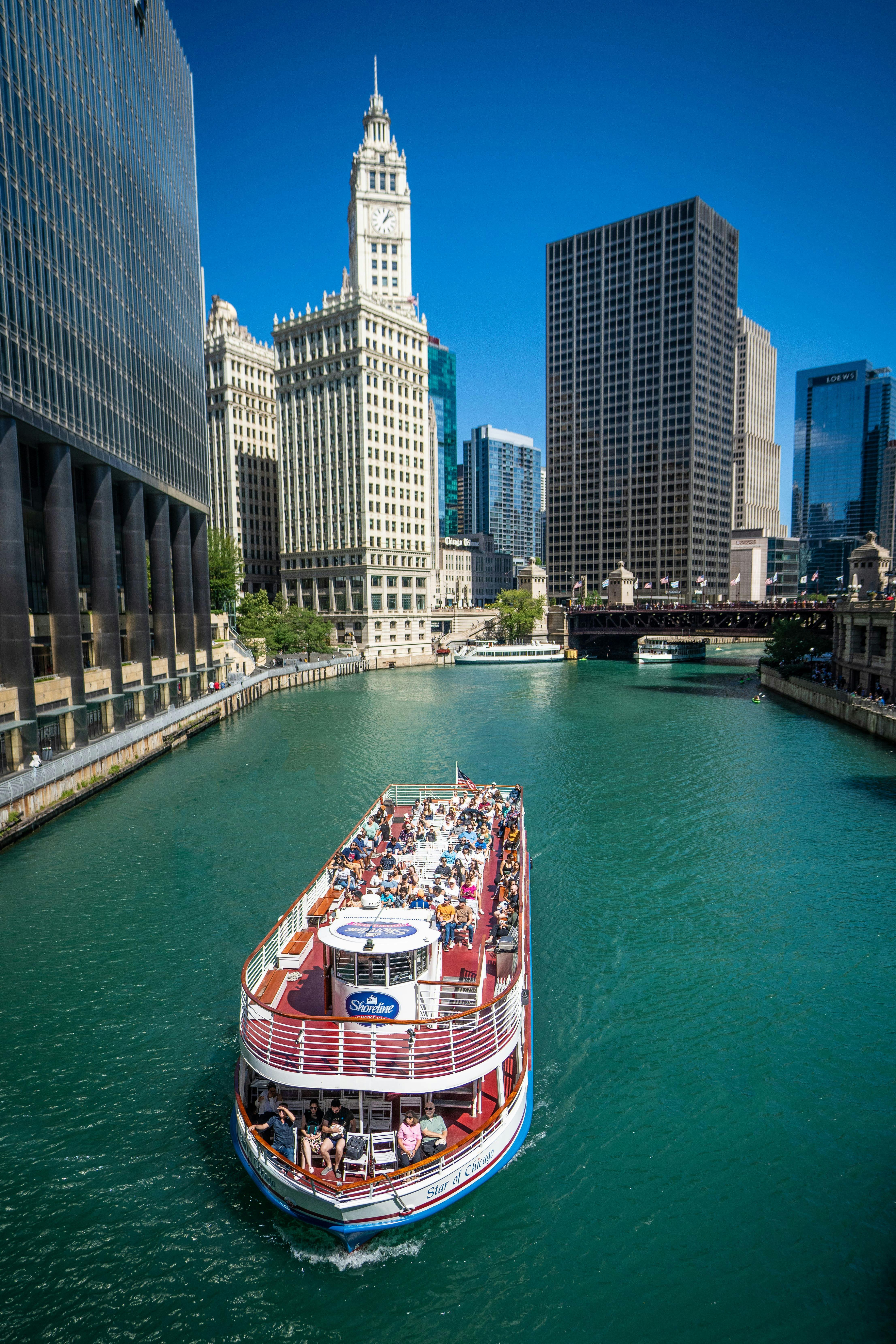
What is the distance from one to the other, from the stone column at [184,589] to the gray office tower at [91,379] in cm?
23

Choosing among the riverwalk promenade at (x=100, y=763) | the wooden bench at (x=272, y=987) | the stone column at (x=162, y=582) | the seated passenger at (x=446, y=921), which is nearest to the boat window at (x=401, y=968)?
the wooden bench at (x=272, y=987)

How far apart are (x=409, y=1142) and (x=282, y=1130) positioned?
278cm

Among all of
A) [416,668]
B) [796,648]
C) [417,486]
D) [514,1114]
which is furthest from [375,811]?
[417,486]

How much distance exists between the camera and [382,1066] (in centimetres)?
1656

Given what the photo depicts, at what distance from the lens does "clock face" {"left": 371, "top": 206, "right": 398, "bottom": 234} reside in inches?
7101

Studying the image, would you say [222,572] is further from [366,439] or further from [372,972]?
[372,972]

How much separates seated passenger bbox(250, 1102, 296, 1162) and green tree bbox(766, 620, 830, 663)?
109204mm

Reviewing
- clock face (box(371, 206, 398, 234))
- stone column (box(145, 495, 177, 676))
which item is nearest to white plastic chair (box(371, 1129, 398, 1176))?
stone column (box(145, 495, 177, 676))

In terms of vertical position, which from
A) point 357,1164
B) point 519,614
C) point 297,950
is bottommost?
point 357,1164

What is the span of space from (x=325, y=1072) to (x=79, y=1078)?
31.4 ft

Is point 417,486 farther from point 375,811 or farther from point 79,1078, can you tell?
point 79,1078

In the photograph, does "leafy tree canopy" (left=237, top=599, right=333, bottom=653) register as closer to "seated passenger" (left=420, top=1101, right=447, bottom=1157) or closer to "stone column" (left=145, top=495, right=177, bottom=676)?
"stone column" (left=145, top=495, right=177, bottom=676)

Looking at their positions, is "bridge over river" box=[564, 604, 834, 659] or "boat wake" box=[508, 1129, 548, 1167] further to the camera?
"bridge over river" box=[564, 604, 834, 659]

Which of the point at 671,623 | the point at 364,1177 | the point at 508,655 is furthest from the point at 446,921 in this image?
the point at 671,623
